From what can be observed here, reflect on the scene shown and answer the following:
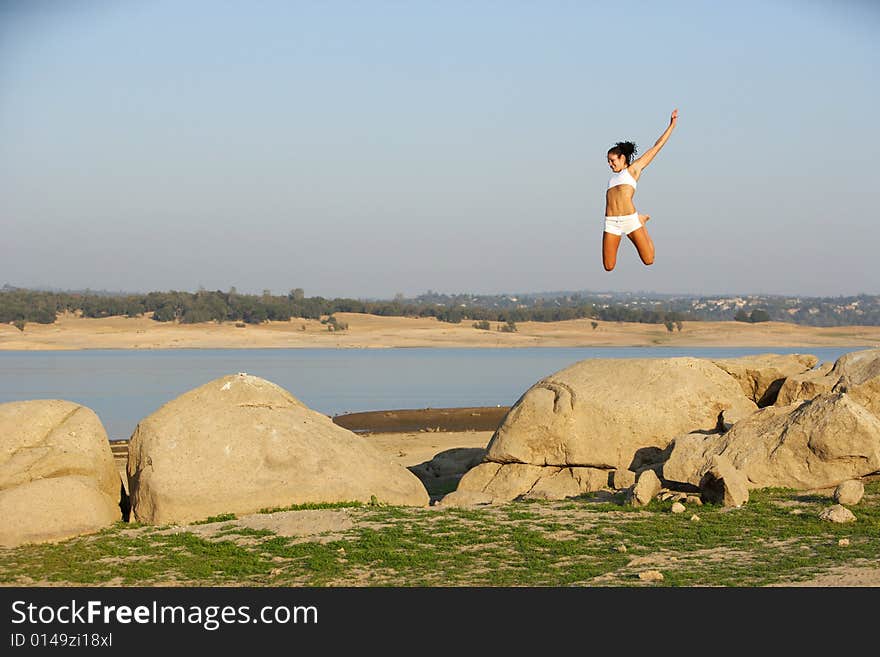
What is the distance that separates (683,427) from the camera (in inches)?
707

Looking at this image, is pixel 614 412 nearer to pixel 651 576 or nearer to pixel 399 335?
pixel 651 576

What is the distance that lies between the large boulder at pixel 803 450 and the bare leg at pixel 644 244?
517 centimetres

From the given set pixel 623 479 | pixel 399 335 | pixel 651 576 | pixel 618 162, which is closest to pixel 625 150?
pixel 618 162

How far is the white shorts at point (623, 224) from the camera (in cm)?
1042

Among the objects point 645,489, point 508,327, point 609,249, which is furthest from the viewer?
point 508,327

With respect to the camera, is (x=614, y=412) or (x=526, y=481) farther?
(x=526, y=481)

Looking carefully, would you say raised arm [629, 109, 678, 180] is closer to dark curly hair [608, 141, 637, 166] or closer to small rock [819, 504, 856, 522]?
dark curly hair [608, 141, 637, 166]

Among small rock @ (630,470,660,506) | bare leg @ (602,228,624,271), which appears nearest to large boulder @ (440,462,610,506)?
small rock @ (630,470,660,506)

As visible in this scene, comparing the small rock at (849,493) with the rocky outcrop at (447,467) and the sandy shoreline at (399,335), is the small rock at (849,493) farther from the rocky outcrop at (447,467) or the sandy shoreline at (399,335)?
the sandy shoreline at (399,335)

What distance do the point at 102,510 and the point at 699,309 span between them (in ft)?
447

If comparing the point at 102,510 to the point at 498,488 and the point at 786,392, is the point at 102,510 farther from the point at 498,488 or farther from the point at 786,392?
the point at 786,392

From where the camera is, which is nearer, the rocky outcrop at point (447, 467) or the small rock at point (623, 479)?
the small rock at point (623, 479)

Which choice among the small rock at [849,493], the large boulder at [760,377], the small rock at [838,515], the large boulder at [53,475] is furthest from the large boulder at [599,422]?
the large boulder at [53,475]

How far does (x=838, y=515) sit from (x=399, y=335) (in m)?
85.5
